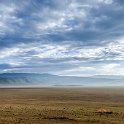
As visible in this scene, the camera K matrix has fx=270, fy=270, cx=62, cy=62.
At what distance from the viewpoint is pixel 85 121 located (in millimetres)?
30312

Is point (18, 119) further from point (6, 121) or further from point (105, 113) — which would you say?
point (105, 113)

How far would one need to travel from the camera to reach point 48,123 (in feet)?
96.7

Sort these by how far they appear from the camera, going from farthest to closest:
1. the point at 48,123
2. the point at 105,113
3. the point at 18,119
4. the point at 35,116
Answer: the point at 105,113 → the point at 35,116 → the point at 18,119 → the point at 48,123

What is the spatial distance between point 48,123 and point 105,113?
10.5 m

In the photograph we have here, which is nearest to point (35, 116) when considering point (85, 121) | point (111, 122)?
point (85, 121)

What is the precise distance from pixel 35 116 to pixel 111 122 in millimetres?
9523

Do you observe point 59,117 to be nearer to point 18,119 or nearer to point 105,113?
point 18,119

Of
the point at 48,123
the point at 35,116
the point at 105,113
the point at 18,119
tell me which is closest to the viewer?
the point at 48,123

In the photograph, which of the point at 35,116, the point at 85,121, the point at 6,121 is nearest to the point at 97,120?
the point at 85,121

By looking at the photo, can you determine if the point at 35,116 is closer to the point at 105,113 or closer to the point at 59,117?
the point at 59,117

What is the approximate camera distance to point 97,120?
102ft

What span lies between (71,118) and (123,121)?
6.08 m

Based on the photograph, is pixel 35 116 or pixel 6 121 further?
pixel 35 116

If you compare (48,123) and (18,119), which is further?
(18,119)
